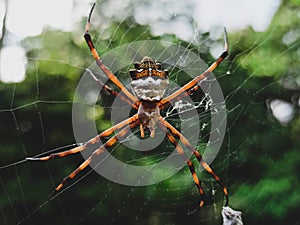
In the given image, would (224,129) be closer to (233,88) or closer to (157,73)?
(233,88)

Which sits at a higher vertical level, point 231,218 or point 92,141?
point 92,141

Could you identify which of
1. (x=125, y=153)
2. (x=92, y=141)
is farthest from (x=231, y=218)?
(x=125, y=153)

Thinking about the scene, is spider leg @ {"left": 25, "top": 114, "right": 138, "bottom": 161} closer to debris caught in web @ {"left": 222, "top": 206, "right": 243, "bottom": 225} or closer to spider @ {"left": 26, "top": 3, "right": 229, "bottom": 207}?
spider @ {"left": 26, "top": 3, "right": 229, "bottom": 207}

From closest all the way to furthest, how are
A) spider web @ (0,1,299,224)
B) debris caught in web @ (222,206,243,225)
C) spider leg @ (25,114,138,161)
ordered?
1. debris caught in web @ (222,206,243,225)
2. spider leg @ (25,114,138,161)
3. spider web @ (0,1,299,224)

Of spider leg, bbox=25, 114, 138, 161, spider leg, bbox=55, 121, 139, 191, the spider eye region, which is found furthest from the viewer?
spider leg, bbox=55, 121, 139, 191

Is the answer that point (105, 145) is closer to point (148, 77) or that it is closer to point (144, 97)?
point (144, 97)

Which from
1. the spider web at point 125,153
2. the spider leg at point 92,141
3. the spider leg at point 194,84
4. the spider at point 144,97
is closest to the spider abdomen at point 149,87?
the spider at point 144,97

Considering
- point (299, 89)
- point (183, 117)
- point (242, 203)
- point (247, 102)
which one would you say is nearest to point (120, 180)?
point (242, 203)

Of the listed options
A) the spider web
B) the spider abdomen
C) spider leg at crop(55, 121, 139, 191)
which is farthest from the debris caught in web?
the spider web

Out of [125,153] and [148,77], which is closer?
[148,77]
